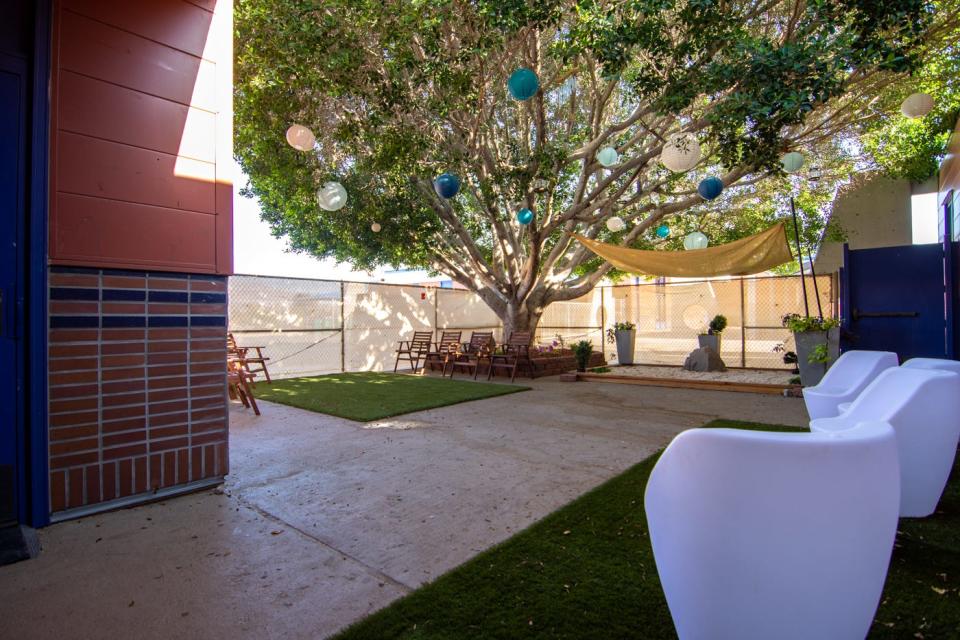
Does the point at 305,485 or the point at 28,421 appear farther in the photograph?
the point at 305,485

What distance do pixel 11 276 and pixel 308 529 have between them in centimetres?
188

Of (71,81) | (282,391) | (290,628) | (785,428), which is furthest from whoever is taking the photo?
(282,391)

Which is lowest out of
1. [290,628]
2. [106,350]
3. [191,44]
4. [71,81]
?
[290,628]

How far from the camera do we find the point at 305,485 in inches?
123

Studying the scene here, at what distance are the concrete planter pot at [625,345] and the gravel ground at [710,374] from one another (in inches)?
18.3

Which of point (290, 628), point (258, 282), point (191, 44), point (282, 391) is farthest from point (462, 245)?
point (290, 628)

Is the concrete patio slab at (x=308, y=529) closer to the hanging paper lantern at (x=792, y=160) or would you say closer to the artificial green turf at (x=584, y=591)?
the artificial green turf at (x=584, y=591)

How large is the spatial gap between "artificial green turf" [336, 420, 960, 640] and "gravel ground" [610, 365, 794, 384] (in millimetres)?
5786

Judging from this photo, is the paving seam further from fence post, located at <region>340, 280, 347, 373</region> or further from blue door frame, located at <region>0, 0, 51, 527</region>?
Result: fence post, located at <region>340, 280, 347, 373</region>

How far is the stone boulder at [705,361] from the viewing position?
29.7 ft

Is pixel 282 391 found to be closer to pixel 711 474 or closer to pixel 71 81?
pixel 71 81

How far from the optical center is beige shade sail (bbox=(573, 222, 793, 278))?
6.55 meters

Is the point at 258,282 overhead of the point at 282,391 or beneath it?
overhead

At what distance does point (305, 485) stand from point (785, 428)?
4.16 m
